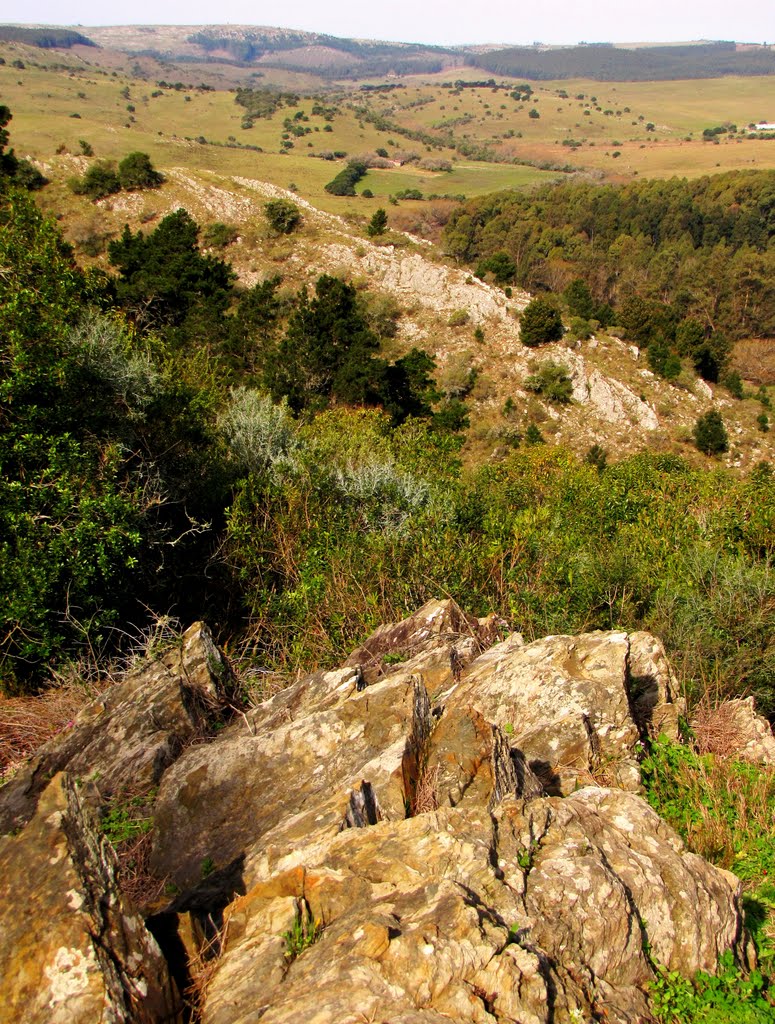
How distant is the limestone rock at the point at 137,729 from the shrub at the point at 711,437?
32597 millimetres

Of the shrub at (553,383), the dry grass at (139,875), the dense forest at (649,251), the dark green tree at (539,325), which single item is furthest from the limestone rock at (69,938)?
the dense forest at (649,251)

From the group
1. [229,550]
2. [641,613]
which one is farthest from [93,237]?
[641,613]

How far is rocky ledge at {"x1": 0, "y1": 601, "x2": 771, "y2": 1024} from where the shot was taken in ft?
9.50

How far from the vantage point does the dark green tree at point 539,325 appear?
37031 mm

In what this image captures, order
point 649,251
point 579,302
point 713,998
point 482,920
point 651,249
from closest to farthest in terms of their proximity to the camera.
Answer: point 482,920 → point 713,998 → point 579,302 → point 649,251 → point 651,249

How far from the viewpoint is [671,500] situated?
1459 cm

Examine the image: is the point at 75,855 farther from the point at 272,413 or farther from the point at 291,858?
the point at 272,413

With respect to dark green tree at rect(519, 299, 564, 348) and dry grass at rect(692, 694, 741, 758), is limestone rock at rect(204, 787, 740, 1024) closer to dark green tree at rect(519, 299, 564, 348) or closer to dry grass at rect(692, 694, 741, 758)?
dry grass at rect(692, 694, 741, 758)

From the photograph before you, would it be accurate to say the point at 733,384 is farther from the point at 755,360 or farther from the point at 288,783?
the point at 288,783

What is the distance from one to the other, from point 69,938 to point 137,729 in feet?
10.4

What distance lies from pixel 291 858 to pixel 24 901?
4.56 ft

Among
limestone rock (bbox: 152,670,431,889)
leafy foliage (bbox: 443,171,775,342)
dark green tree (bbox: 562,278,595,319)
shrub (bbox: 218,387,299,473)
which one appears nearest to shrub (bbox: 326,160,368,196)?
leafy foliage (bbox: 443,171,775,342)

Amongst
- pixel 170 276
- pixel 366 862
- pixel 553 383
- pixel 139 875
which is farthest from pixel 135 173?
pixel 366 862

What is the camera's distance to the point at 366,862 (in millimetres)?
3623
